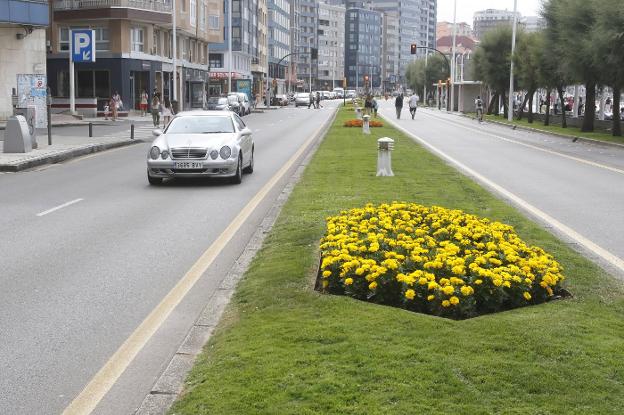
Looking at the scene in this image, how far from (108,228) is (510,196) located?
6.96 meters

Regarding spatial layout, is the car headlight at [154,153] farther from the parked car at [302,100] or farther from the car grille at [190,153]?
the parked car at [302,100]

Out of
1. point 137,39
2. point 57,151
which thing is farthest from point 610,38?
point 137,39

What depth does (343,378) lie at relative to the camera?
464 cm

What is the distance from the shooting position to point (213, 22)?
80188mm

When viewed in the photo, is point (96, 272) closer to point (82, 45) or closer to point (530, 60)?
point (82, 45)

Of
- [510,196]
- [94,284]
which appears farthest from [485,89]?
[94,284]

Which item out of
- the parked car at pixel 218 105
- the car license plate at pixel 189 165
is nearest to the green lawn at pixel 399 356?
the car license plate at pixel 189 165

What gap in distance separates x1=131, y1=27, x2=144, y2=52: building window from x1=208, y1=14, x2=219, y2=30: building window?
19.6 m

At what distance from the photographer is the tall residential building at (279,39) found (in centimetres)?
14250

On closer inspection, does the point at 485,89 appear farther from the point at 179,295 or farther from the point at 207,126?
the point at 179,295

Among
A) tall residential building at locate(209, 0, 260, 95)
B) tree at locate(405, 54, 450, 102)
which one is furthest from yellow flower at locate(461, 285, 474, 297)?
tree at locate(405, 54, 450, 102)

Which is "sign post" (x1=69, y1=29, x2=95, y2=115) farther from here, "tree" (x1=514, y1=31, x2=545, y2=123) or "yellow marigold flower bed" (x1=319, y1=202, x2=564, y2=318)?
"yellow marigold flower bed" (x1=319, y1=202, x2=564, y2=318)

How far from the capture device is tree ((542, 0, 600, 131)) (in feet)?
121

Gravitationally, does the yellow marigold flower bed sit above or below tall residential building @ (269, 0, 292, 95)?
below
